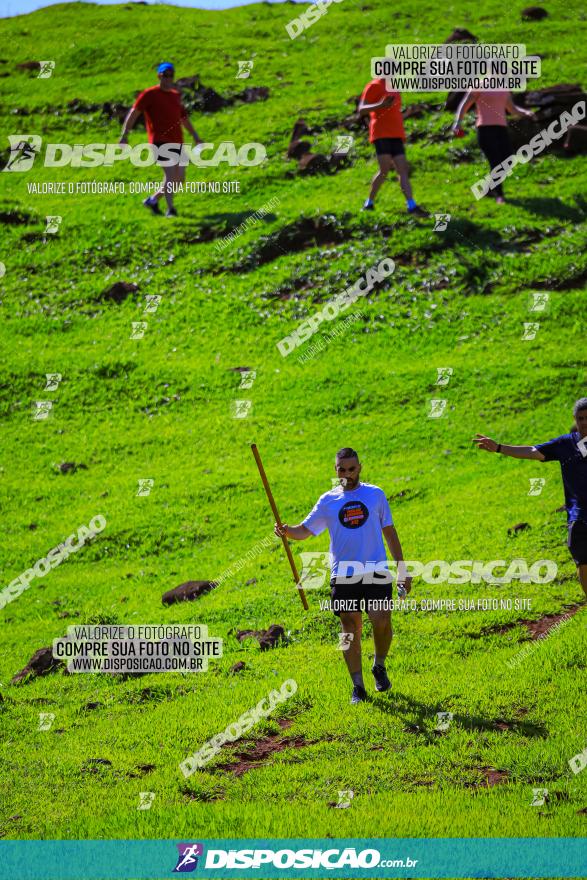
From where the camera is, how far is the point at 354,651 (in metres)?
12.7

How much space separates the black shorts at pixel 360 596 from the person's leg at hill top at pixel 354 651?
0.28 ft

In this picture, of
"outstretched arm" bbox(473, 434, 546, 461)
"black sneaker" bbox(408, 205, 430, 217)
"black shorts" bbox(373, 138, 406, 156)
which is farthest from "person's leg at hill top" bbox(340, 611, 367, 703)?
"black sneaker" bbox(408, 205, 430, 217)

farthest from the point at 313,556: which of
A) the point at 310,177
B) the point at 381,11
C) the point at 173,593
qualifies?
the point at 381,11

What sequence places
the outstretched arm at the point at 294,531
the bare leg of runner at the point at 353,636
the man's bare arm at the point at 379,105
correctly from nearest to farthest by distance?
1. the bare leg of runner at the point at 353,636
2. the outstretched arm at the point at 294,531
3. the man's bare arm at the point at 379,105

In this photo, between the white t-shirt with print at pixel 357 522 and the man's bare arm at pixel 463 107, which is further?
the man's bare arm at pixel 463 107

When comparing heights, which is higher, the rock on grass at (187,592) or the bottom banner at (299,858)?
the bottom banner at (299,858)

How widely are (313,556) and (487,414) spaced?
6.27 m

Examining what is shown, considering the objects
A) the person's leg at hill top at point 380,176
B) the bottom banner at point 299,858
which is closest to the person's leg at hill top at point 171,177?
the person's leg at hill top at point 380,176

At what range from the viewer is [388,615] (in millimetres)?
12672

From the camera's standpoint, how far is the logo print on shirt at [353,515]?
12.4 metres

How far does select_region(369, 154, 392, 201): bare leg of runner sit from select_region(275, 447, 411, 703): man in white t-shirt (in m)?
17.8

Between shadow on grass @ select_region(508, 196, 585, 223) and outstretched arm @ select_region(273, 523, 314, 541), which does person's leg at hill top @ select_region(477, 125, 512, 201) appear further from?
outstretched arm @ select_region(273, 523, 314, 541)

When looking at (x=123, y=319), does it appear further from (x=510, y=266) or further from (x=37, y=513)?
(x=510, y=266)

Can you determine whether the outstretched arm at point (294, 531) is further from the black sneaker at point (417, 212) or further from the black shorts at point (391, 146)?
the black sneaker at point (417, 212)
